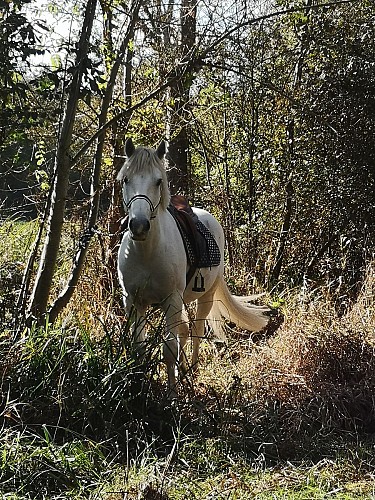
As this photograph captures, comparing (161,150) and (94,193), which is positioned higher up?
(161,150)

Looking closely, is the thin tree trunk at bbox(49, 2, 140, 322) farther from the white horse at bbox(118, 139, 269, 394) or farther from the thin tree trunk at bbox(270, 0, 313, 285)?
the thin tree trunk at bbox(270, 0, 313, 285)

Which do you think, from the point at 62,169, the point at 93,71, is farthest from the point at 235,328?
the point at 93,71

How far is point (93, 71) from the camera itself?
168 inches

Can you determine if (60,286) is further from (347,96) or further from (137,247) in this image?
(347,96)

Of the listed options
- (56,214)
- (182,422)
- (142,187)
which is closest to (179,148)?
(56,214)

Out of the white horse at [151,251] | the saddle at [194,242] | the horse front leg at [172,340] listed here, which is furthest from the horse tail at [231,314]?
the horse front leg at [172,340]

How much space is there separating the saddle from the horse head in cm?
73

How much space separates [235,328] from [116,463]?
11.8ft

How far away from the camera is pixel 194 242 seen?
17.1 ft

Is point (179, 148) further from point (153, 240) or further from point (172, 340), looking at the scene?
point (172, 340)

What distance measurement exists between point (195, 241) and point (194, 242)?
0.01 meters

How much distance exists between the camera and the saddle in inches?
203

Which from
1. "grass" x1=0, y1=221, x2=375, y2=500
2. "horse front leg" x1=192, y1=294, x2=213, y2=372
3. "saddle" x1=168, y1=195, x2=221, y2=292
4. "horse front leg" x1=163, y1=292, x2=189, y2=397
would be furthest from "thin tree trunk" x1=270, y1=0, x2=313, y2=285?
"horse front leg" x1=163, y1=292, x2=189, y2=397

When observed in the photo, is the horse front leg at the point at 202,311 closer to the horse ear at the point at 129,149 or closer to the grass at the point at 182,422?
the grass at the point at 182,422
